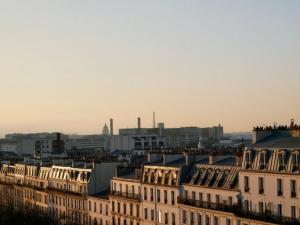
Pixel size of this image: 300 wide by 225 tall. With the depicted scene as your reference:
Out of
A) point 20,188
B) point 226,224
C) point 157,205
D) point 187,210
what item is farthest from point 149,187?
point 20,188

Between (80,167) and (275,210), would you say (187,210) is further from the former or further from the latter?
(80,167)

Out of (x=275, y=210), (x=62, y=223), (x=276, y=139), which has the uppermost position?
(x=276, y=139)

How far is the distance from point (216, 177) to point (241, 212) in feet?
26.3

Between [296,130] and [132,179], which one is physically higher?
[296,130]

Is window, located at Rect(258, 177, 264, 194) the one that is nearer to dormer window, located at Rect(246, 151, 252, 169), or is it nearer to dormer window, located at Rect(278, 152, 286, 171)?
dormer window, located at Rect(246, 151, 252, 169)

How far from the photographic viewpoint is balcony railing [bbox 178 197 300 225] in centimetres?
6092

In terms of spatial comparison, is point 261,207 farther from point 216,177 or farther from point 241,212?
point 216,177

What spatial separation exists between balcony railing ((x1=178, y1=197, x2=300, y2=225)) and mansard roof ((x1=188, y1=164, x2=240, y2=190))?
2.07 m

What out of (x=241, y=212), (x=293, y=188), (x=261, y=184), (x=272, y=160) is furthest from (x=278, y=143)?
(x=241, y=212)

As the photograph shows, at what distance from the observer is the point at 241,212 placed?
67.0m

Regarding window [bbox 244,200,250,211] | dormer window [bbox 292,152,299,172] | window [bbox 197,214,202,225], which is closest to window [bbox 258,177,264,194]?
window [bbox 244,200,250,211]

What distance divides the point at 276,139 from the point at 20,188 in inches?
3253

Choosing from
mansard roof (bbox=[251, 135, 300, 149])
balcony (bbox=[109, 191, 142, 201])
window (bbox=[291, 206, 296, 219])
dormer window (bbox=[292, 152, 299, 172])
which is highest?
mansard roof (bbox=[251, 135, 300, 149])

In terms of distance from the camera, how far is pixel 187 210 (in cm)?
7756
